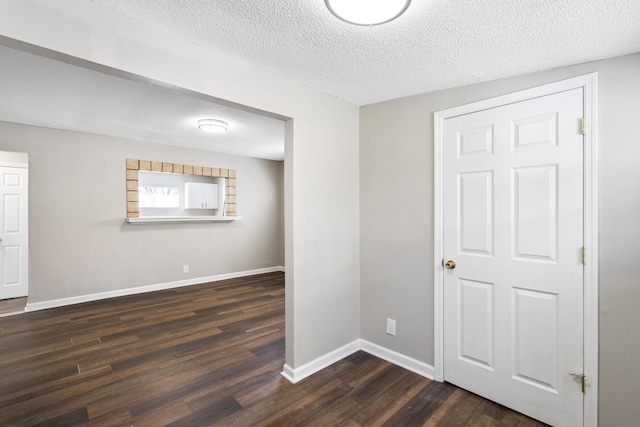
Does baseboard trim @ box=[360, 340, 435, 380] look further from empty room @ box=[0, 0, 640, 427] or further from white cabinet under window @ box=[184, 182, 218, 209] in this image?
white cabinet under window @ box=[184, 182, 218, 209]

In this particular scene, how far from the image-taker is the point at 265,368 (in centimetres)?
247

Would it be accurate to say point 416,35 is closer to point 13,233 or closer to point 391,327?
point 391,327

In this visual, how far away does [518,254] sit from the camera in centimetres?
198

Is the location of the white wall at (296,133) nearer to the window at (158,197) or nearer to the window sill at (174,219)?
the window sill at (174,219)

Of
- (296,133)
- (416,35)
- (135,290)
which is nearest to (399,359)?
(296,133)

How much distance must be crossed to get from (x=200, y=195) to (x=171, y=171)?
2.36 feet

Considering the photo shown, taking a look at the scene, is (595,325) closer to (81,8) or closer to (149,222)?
(81,8)

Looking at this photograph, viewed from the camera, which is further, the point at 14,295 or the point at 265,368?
the point at 14,295

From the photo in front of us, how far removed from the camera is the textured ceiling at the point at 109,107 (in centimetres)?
229

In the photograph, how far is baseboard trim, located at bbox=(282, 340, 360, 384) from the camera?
2.30 meters

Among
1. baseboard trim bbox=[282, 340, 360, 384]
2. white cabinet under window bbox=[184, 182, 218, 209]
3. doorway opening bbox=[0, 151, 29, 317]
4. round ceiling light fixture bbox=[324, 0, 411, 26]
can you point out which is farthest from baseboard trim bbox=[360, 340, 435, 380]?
doorway opening bbox=[0, 151, 29, 317]

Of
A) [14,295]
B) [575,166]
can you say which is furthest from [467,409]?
[14,295]

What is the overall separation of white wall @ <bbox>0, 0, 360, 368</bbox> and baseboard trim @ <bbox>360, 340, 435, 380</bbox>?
0.55ft

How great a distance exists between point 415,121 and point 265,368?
245 cm
